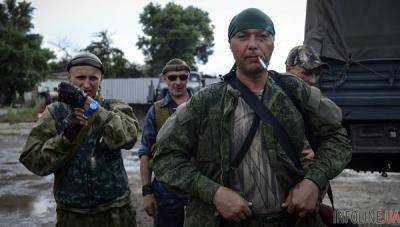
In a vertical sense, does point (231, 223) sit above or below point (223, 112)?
below

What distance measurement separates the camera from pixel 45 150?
2686mm

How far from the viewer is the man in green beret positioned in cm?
193

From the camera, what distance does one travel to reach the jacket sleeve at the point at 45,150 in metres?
2.68

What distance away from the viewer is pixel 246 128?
6.53 ft

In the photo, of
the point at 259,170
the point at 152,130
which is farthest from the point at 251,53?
the point at 152,130

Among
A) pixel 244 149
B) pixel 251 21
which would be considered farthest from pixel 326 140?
pixel 251 21

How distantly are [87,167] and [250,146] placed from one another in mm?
1343

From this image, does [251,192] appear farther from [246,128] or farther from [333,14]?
[333,14]

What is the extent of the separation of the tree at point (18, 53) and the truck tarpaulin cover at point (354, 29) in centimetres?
3605

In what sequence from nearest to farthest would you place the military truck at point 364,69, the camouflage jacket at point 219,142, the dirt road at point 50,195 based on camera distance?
the camouflage jacket at point 219,142, the military truck at point 364,69, the dirt road at point 50,195

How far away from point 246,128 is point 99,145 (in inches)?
51.2

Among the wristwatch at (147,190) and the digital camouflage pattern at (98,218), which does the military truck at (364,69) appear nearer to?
the wristwatch at (147,190)

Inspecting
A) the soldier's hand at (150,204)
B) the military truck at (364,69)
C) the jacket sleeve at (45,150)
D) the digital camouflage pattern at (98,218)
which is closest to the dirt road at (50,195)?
the military truck at (364,69)

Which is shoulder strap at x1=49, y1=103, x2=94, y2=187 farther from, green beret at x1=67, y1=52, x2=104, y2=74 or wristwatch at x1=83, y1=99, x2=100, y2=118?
green beret at x1=67, y1=52, x2=104, y2=74
